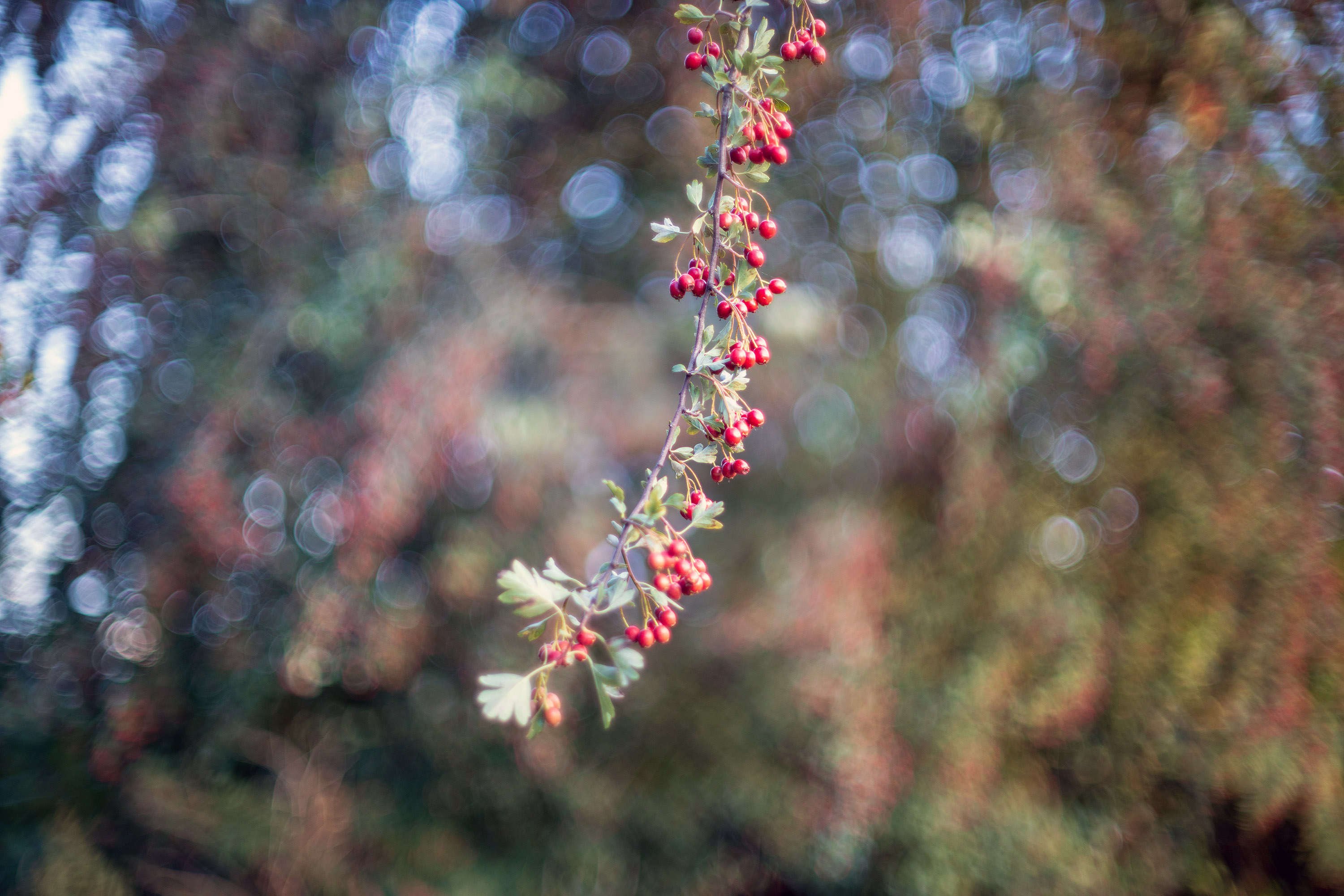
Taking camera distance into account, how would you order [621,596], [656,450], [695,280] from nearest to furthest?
[621,596]
[695,280]
[656,450]

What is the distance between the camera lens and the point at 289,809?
328 cm

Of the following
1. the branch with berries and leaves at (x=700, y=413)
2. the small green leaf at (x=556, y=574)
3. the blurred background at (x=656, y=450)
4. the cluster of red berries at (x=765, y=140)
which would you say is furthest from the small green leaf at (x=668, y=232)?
the blurred background at (x=656, y=450)

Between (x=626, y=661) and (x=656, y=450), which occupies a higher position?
(x=626, y=661)

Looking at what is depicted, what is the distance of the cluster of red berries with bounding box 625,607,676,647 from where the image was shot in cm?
82

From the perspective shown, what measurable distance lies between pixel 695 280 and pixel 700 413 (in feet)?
0.66

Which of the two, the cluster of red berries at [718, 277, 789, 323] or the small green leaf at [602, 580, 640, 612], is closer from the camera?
the small green leaf at [602, 580, 640, 612]

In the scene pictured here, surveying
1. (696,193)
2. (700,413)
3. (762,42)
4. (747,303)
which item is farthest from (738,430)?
(762,42)

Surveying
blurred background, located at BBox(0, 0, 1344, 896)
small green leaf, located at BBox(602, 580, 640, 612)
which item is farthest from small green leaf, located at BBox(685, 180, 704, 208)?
blurred background, located at BBox(0, 0, 1344, 896)

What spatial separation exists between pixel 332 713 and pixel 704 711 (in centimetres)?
184

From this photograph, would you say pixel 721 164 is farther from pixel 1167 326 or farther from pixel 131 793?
pixel 131 793

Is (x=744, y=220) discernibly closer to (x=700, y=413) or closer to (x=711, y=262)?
(x=711, y=262)

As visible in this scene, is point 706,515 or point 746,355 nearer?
point 706,515

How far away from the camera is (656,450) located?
3.37 meters

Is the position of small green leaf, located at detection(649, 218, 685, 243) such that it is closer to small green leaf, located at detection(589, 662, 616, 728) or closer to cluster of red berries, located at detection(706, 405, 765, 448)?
cluster of red berries, located at detection(706, 405, 765, 448)
